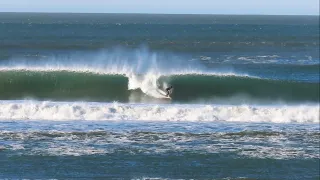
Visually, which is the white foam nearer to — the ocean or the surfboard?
the ocean

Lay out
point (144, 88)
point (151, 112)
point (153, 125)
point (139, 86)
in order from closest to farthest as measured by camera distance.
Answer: point (153, 125)
point (151, 112)
point (144, 88)
point (139, 86)

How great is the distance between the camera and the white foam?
55.8ft

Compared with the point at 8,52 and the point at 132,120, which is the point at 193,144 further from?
the point at 8,52

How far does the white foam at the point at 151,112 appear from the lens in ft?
55.8

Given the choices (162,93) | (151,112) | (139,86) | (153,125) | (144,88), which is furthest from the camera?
(139,86)

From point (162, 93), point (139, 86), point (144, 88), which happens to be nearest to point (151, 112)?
point (162, 93)

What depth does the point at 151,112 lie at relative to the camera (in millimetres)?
17344

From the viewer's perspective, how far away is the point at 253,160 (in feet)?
41.7

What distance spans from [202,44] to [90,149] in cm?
4359

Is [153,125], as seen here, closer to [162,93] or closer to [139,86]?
[162,93]

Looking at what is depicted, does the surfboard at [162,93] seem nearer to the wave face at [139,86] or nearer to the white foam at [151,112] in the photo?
the wave face at [139,86]

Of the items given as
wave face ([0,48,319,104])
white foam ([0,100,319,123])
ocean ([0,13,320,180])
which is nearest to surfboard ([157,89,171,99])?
wave face ([0,48,319,104])

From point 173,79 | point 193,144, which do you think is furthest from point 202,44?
point 193,144

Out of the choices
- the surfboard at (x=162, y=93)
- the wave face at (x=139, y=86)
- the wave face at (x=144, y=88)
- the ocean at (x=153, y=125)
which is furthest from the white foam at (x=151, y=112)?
the surfboard at (x=162, y=93)
